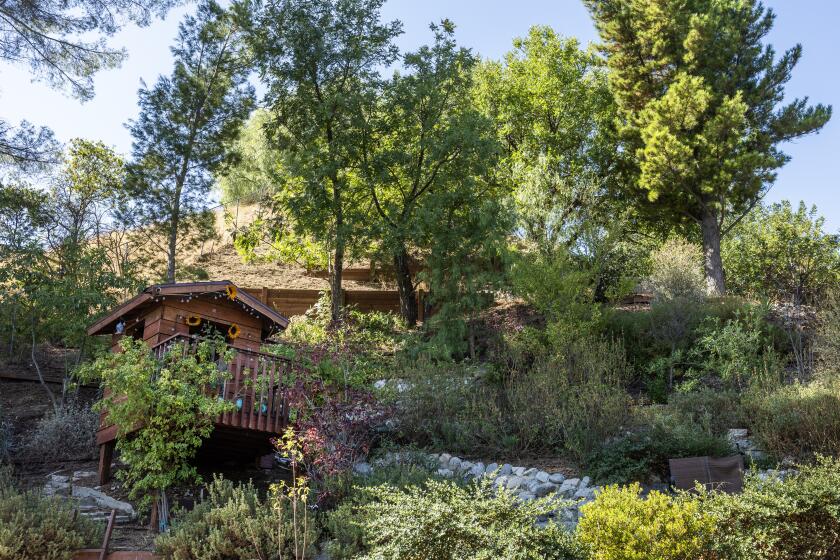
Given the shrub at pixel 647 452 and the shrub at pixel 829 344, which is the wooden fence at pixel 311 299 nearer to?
the shrub at pixel 829 344

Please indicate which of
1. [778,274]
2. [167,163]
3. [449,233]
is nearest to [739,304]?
[778,274]

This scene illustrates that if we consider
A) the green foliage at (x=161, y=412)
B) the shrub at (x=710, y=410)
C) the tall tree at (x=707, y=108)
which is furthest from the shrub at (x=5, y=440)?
the tall tree at (x=707, y=108)

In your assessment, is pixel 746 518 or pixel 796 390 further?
pixel 796 390

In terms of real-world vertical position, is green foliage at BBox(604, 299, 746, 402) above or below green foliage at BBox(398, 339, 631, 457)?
above

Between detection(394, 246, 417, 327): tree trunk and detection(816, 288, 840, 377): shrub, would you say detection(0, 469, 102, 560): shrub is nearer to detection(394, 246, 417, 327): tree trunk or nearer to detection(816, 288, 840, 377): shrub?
detection(816, 288, 840, 377): shrub

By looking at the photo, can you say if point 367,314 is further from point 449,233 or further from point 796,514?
point 796,514

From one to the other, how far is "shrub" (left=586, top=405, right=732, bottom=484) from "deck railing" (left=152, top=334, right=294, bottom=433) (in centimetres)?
432

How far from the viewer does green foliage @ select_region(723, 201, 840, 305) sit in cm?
1806

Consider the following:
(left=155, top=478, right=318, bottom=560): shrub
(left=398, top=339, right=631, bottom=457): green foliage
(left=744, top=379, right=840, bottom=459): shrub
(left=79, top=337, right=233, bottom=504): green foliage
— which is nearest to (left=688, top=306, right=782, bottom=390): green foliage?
(left=744, top=379, right=840, bottom=459): shrub

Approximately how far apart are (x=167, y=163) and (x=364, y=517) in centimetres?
1252

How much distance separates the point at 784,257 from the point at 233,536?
17.6 meters

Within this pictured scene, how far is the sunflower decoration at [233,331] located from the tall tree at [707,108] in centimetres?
1276

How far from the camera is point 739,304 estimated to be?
15.6 meters

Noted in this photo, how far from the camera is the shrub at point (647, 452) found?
8859 mm
